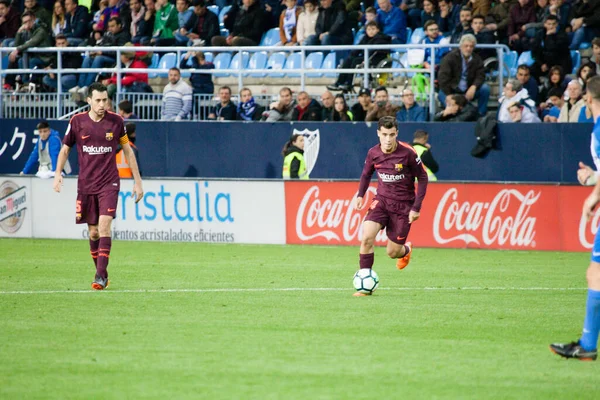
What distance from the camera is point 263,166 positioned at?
24188mm

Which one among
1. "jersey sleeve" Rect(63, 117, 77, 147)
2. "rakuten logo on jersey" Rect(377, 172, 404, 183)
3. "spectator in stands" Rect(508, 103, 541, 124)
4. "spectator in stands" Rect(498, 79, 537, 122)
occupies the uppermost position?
"spectator in stands" Rect(498, 79, 537, 122)

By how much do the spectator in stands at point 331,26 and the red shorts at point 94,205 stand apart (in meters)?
11.7

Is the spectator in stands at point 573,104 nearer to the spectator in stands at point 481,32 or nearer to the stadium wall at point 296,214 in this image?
the stadium wall at point 296,214

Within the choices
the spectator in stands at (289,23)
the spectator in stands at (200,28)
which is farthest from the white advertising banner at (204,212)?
the spectator in stands at (200,28)

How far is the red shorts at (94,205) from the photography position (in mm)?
13000

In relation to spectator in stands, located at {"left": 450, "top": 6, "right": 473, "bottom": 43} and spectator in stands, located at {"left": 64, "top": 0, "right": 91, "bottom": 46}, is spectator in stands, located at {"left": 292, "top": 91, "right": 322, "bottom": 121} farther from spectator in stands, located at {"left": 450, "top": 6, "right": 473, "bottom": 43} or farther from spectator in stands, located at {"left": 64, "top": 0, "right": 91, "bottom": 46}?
spectator in stands, located at {"left": 64, "top": 0, "right": 91, "bottom": 46}

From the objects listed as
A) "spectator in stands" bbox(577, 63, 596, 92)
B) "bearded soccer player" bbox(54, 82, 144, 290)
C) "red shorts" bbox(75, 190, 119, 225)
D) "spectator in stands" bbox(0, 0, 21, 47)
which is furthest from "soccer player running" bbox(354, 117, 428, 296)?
"spectator in stands" bbox(0, 0, 21, 47)

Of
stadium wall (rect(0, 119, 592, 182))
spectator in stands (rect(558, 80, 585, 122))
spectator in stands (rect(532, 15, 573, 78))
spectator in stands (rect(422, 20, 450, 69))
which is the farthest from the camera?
spectator in stands (rect(422, 20, 450, 69))

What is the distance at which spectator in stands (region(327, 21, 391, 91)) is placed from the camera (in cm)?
2308

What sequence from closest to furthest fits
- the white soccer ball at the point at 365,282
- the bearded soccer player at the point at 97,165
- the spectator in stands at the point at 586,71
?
the white soccer ball at the point at 365,282 < the bearded soccer player at the point at 97,165 < the spectator in stands at the point at 586,71

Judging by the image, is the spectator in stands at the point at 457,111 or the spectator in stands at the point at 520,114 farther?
the spectator in stands at the point at 457,111

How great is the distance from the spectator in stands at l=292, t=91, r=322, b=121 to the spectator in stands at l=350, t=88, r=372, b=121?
0.72 meters

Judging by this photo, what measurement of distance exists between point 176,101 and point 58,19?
5513mm

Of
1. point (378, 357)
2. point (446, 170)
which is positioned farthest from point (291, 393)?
point (446, 170)
